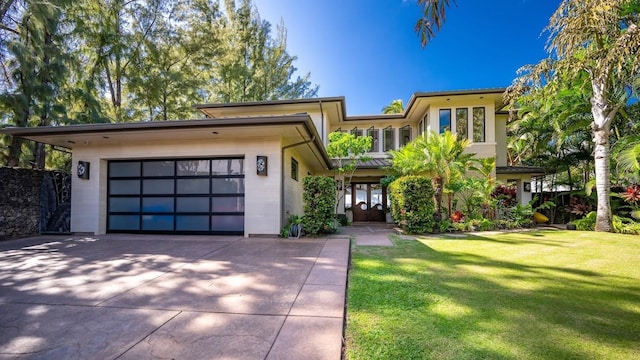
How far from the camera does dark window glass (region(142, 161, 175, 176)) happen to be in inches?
352

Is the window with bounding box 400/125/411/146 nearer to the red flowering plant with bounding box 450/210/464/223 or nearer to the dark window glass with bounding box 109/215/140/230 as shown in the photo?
the red flowering plant with bounding box 450/210/464/223

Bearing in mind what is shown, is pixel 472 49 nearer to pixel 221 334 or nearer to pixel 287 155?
pixel 287 155

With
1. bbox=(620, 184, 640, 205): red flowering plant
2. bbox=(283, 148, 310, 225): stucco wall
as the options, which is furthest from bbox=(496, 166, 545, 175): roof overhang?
bbox=(283, 148, 310, 225): stucco wall

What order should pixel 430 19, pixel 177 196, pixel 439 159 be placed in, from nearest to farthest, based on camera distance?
pixel 430 19 < pixel 177 196 < pixel 439 159

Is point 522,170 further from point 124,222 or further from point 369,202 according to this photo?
point 124,222

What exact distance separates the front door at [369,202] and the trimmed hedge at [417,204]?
19.1ft

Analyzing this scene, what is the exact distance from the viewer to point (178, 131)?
7719mm

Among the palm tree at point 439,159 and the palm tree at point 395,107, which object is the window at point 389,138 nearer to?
the palm tree at point 439,159

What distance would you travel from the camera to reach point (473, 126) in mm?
13609

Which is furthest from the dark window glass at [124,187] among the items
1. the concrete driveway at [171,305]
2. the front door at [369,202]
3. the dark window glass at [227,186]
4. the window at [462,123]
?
the window at [462,123]

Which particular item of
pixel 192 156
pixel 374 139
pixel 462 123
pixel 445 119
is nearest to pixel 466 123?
pixel 462 123

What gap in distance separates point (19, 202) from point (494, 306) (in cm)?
1167

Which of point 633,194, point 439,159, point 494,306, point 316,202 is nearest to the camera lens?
point 494,306

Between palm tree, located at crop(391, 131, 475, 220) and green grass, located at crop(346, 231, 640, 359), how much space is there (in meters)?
4.79
